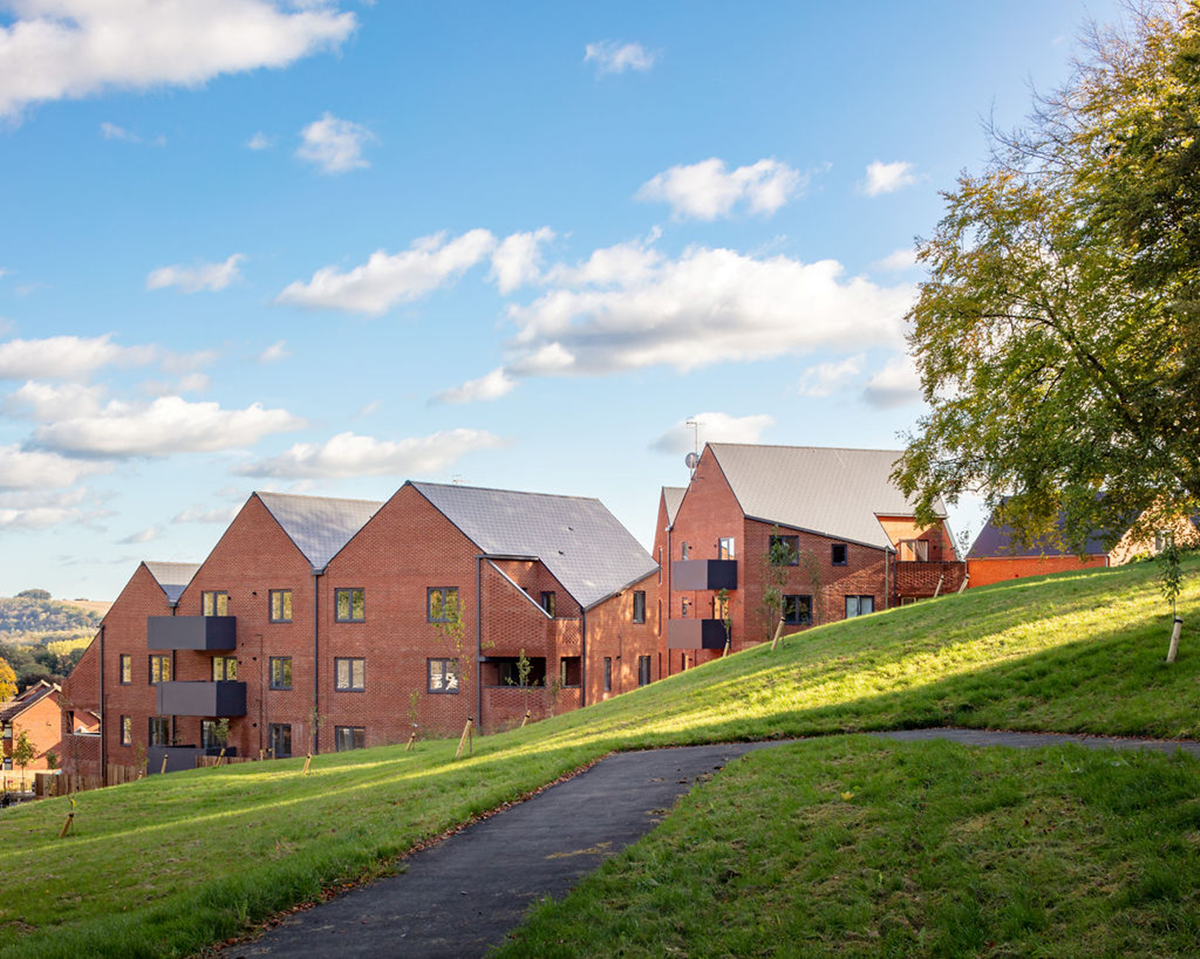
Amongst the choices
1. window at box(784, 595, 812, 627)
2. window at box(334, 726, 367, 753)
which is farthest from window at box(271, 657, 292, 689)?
window at box(784, 595, 812, 627)

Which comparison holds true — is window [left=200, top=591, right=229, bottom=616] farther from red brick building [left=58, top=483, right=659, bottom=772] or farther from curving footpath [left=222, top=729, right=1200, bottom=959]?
curving footpath [left=222, top=729, right=1200, bottom=959]

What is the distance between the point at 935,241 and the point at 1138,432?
40.0ft

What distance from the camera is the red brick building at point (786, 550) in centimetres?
4453

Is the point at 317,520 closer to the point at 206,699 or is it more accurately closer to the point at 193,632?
the point at 193,632

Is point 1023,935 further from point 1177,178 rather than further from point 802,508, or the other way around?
point 802,508

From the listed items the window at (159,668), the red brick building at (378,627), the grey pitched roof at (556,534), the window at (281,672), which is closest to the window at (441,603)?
the red brick building at (378,627)

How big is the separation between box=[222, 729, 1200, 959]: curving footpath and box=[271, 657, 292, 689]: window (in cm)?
3371

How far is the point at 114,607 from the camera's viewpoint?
53969mm

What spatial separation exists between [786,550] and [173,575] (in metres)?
32.2

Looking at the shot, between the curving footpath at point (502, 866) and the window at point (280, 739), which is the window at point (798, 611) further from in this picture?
the curving footpath at point (502, 866)

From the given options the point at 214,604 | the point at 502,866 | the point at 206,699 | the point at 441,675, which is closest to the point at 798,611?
the point at 441,675

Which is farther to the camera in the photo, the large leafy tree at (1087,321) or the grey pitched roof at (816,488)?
the grey pitched roof at (816,488)

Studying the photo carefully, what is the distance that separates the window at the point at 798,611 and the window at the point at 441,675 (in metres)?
14.5

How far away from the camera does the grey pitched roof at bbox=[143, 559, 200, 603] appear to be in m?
52.5
